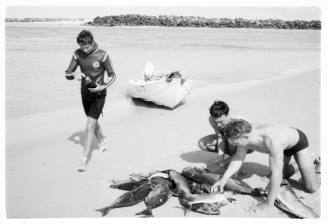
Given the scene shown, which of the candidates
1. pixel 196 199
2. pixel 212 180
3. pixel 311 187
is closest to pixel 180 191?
pixel 196 199

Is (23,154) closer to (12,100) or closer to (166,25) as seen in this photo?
(12,100)

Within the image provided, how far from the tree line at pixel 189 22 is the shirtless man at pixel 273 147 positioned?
19.5ft

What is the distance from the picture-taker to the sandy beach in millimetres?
6004

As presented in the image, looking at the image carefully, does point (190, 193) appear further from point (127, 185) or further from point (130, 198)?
point (127, 185)

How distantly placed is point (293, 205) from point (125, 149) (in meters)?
3.44

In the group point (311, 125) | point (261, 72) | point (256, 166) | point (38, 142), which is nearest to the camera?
point (256, 166)

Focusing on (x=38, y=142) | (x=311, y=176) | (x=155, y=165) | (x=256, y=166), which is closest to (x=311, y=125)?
(x=256, y=166)

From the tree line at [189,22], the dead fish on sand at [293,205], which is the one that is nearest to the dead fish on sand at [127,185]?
the dead fish on sand at [293,205]

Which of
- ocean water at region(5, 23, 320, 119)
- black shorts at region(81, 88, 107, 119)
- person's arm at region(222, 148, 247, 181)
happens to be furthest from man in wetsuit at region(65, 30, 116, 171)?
ocean water at region(5, 23, 320, 119)

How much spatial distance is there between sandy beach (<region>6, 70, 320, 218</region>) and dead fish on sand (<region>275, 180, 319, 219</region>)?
0.37 ft

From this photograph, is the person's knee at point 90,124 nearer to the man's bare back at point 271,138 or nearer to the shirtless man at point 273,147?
the shirtless man at point 273,147

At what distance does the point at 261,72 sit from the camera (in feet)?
49.5

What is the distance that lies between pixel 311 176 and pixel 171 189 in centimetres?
203

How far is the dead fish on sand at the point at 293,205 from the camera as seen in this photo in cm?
554
